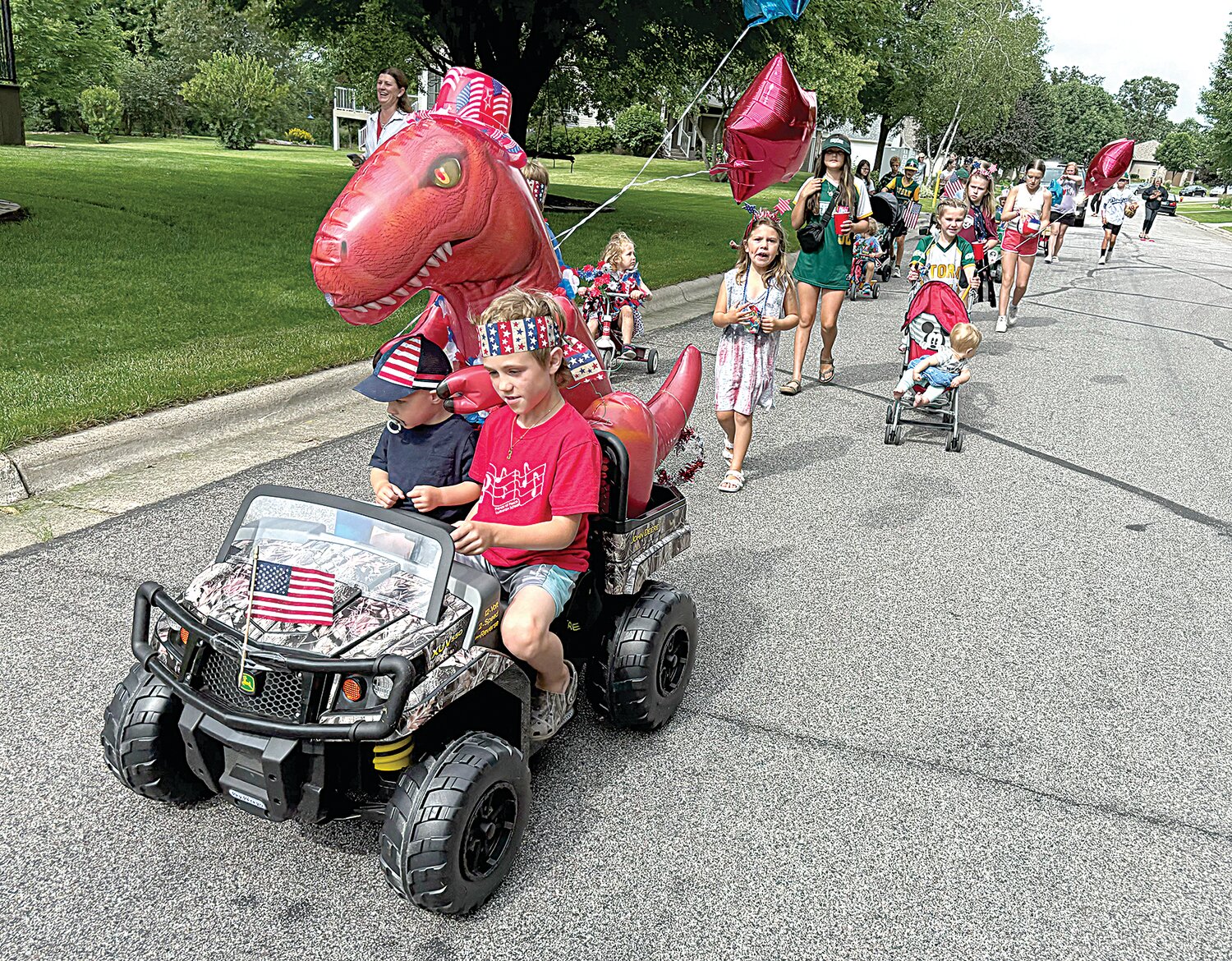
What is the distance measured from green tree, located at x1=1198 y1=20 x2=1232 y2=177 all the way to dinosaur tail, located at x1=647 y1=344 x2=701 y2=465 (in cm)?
5373

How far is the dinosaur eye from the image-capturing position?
3512 mm

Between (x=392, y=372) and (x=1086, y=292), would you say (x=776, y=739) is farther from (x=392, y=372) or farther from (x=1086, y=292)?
(x=1086, y=292)

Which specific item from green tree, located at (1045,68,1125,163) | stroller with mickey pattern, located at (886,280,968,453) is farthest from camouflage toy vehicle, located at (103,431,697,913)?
green tree, located at (1045,68,1125,163)

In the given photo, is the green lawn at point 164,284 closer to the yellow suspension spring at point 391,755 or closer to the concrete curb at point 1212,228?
the yellow suspension spring at point 391,755

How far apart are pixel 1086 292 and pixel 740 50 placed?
7357mm

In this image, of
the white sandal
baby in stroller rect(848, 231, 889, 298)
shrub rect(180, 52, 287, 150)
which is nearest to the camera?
the white sandal

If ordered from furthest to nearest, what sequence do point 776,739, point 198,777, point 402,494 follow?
point 776,739 < point 402,494 < point 198,777

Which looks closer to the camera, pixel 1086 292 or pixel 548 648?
pixel 548 648

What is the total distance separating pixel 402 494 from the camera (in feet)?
11.4

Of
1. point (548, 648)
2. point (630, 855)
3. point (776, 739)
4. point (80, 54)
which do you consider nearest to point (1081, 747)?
point (776, 739)

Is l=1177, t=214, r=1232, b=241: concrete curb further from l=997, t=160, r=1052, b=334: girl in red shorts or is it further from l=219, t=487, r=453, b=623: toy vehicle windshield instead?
l=219, t=487, r=453, b=623: toy vehicle windshield

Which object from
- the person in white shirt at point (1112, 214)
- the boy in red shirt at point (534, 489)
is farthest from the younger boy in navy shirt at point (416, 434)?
the person in white shirt at point (1112, 214)

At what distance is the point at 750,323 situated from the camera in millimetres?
6242

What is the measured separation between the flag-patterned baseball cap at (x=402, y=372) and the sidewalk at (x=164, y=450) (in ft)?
8.20
